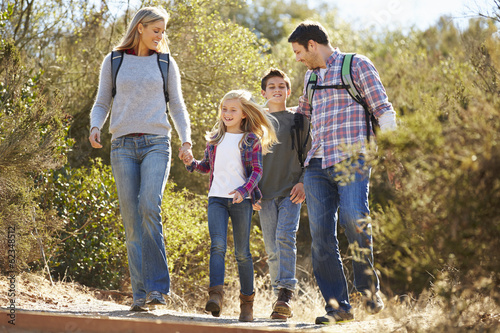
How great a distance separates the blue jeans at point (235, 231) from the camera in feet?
15.7

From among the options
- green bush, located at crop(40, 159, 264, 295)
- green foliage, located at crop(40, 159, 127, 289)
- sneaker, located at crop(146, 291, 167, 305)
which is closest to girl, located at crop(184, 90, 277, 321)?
sneaker, located at crop(146, 291, 167, 305)

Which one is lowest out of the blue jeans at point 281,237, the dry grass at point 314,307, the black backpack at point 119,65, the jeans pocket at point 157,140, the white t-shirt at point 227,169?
the dry grass at point 314,307

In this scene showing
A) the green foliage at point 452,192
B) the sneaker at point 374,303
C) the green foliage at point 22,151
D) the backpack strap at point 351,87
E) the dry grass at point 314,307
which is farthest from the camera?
the green foliage at point 22,151

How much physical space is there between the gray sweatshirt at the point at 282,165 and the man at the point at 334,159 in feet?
2.98

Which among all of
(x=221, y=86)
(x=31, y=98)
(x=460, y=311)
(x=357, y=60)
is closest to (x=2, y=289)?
(x=31, y=98)

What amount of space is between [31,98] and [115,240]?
81.0 inches

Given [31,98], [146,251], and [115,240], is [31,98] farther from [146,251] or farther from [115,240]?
[146,251]

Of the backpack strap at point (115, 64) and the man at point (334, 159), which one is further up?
the backpack strap at point (115, 64)

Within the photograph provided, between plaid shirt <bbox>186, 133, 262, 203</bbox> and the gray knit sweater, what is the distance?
0.85ft

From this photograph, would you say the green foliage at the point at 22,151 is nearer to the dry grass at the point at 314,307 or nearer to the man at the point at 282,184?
the dry grass at the point at 314,307

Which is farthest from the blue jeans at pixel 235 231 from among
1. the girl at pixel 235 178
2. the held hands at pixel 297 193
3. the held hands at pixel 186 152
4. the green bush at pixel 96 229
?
the green bush at pixel 96 229

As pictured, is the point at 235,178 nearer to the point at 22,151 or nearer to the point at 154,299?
the point at 154,299

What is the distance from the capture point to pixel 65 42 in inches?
440

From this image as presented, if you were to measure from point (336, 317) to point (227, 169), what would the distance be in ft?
4.54
